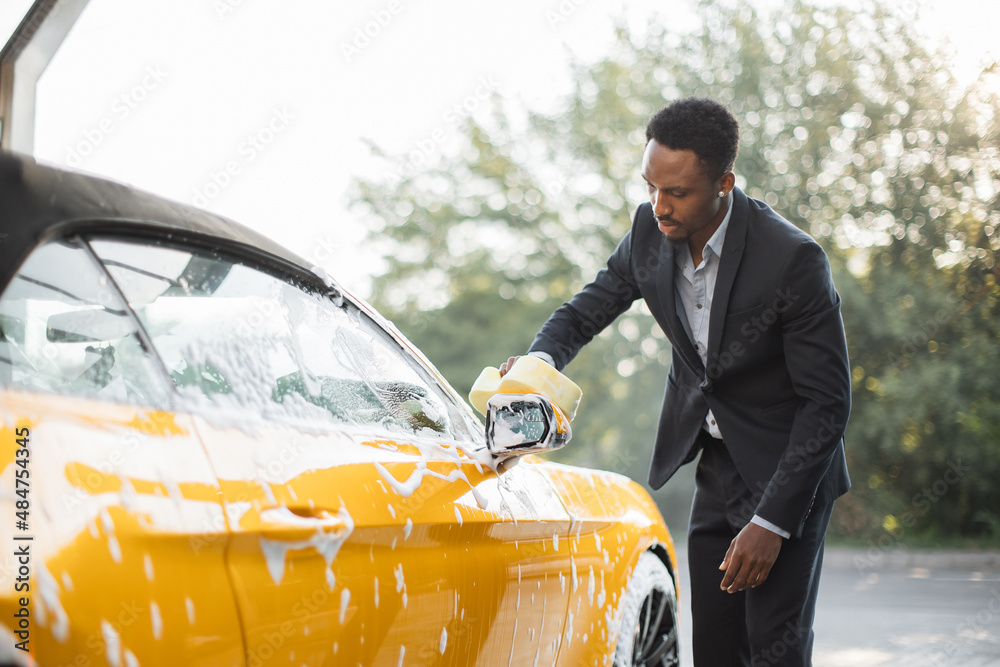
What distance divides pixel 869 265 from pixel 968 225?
1381 millimetres

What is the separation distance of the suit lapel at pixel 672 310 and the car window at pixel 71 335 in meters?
1.71

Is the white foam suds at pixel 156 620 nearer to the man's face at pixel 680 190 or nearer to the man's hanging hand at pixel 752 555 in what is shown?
the man's hanging hand at pixel 752 555

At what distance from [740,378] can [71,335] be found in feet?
6.05

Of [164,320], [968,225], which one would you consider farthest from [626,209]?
[164,320]

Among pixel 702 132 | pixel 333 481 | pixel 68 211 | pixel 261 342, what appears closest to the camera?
pixel 68 211

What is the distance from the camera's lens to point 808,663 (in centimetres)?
255

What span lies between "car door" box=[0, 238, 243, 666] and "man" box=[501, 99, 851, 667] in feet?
4.44

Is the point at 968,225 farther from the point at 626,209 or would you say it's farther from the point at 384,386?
the point at 384,386

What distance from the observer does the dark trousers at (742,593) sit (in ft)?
8.23

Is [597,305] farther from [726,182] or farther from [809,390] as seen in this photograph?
[809,390]

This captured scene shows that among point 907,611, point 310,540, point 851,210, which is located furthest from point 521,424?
point 851,210

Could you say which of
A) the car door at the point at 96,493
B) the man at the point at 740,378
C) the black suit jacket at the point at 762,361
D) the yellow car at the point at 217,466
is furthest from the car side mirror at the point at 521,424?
the car door at the point at 96,493

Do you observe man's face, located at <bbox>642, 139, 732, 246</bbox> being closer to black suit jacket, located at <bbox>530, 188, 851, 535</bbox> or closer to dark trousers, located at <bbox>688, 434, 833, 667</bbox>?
black suit jacket, located at <bbox>530, 188, 851, 535</bbox>

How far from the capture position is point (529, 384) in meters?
2.36
